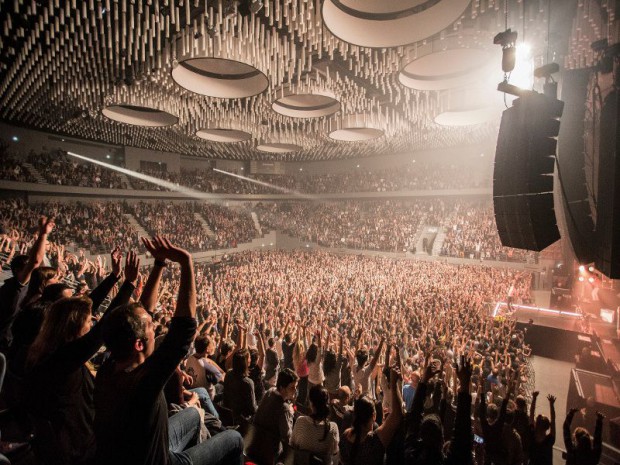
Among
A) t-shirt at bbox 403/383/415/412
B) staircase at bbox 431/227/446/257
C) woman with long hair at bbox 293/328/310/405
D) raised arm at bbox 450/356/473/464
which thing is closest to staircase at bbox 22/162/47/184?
woman with long hair at bbox 293/328/310/405

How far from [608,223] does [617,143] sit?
0.79 m

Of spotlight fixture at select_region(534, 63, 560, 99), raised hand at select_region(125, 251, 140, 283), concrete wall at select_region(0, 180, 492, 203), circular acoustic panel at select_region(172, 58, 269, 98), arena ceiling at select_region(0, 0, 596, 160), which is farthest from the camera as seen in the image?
concrete wall at select_region(0, 180, 492, 203)

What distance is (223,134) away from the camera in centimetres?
1686

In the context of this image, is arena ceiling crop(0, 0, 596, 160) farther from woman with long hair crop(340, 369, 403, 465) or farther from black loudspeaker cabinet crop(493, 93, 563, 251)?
woman with long hair crop(340, 369, 403, 465)

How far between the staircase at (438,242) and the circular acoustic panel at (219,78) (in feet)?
59.6

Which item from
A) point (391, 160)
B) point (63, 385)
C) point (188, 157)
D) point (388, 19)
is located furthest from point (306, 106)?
point (391, 160)

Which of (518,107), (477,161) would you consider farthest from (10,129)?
(477,161)

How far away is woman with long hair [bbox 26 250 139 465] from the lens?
1683 millimetres

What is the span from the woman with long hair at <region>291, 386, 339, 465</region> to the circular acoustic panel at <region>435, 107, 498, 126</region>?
12.6 metres

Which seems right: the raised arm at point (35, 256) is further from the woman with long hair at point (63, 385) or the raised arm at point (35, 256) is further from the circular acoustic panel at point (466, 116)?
the circular acoustic panel at point (466, 116)

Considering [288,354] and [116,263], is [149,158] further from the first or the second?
[116,263]

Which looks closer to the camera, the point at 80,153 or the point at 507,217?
the point at 507,217

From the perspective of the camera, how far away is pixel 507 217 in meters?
4.08

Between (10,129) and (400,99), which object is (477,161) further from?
(10,129)
